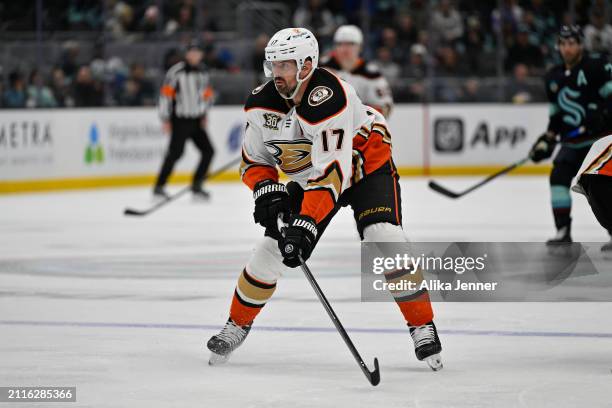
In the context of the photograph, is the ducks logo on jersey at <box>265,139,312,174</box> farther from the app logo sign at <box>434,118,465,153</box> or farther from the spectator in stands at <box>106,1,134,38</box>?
the app logo sign at <box>434,118,465,153</box>

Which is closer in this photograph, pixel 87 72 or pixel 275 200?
pixel 275 200

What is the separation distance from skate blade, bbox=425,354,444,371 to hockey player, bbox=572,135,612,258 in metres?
0.75

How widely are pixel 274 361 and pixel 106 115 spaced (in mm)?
8432

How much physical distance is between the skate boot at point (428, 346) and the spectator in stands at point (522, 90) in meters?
10.3

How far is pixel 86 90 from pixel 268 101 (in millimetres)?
A: 8553

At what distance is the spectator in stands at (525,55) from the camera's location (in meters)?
14.3

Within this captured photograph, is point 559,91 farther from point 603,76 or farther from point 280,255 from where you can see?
point 280,255

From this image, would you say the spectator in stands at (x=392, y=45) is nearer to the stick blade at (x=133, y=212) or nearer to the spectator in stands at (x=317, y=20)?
the spectator in stands at (x=317, y=20)

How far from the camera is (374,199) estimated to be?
411cm

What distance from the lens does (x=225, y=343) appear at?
163 inches

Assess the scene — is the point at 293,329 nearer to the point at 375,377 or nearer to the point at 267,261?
the point at 267,261

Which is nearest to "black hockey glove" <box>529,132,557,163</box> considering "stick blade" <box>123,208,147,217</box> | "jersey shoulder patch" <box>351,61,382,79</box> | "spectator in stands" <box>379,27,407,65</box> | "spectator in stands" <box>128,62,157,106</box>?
"jersey shoulder patch" <box>351,61,382,79</box>

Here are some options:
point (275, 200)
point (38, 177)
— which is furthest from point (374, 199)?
point (38, 177)

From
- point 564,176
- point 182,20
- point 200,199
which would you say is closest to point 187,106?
point 200,199
